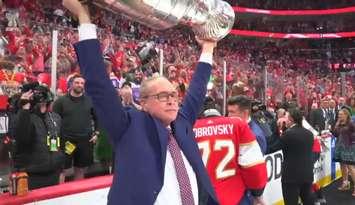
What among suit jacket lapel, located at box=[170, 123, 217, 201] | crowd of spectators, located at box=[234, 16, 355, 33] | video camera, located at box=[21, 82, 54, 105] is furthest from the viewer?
crowd of spectators, located at box=[234, 16, 355, 33]

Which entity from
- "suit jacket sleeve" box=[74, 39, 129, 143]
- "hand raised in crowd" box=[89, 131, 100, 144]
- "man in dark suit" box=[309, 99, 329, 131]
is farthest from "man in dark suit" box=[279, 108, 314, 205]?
"man in dark suit" box=[309, 99, 329, 131]

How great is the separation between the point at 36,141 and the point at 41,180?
30cm

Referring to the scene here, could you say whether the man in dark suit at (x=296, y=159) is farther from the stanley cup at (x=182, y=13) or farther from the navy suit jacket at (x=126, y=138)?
the navy suit jacket at (x=126, y=138)

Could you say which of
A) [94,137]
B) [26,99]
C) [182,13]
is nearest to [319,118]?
[94,137]

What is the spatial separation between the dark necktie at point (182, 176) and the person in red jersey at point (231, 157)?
3.77ft

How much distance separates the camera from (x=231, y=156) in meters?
3.31

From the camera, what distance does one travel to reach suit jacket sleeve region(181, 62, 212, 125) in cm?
255

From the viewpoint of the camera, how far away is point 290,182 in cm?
547

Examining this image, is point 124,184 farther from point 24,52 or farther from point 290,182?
point 24,52

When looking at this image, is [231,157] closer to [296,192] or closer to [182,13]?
[182,13]

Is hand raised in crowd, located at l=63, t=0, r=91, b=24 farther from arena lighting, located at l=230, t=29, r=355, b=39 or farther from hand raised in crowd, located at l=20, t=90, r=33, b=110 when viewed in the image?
arena lighting, located at l=230, t=29, r=355, b=39

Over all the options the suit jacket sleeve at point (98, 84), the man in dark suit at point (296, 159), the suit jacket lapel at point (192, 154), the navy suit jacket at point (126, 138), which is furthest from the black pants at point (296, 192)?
the suit jacket sleeve at point (98, 84)

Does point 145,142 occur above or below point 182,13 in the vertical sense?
below

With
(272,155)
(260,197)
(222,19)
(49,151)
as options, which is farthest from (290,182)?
(222,19)
